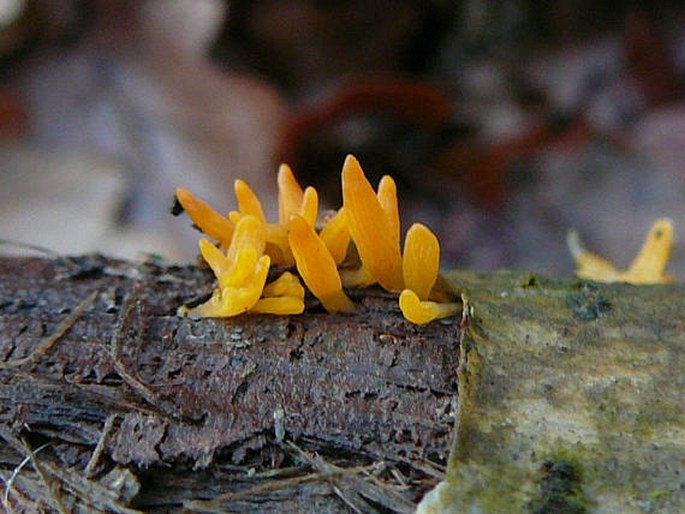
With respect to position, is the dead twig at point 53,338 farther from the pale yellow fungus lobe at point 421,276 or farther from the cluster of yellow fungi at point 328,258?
the pale yellow fungus lobe at point 421,276

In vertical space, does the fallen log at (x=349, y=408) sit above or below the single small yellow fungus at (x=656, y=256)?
below

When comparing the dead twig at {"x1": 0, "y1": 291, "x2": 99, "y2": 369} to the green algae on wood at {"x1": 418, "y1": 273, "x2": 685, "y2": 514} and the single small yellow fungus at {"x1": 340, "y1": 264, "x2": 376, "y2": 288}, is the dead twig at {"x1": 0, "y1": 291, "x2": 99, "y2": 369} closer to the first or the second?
the single small yellow fungus at {"x1": 340, "y1": 264, "x2": 376, "y2": 288}

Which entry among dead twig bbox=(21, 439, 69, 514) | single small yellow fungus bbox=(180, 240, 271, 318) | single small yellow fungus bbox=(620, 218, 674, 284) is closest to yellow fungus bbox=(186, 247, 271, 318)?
single small yellow fungus bbox=(180, 240, 271, 318)

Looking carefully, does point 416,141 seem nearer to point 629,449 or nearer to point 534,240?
point 534,240

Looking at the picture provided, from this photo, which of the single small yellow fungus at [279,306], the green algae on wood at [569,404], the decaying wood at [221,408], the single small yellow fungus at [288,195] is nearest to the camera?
the green algae on wood at [569,404]

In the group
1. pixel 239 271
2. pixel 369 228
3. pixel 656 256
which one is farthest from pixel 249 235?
pixel 656 256

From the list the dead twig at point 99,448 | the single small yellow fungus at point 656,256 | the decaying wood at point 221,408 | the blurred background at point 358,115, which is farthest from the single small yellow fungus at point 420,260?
the blurred background at point 358,115
